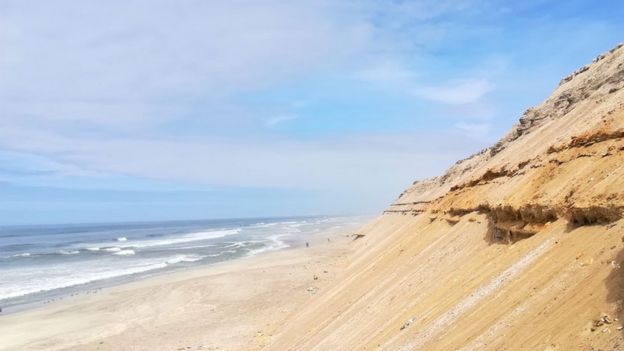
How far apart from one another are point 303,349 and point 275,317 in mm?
9184

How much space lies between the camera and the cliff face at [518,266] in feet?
23.7

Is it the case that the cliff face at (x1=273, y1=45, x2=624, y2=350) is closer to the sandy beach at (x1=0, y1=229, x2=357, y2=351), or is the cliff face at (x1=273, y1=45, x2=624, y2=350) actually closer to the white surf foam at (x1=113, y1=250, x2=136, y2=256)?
the sandy beach at (x1=0, y1=229, x2=357, y2=351)

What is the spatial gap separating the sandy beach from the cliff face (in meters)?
4.05

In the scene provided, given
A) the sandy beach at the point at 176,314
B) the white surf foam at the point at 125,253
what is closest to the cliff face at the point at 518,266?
the sandy beach at the point at 176,314

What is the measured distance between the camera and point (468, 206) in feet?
56.6

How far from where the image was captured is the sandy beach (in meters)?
21.8

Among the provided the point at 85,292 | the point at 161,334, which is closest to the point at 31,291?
the point at 85,292

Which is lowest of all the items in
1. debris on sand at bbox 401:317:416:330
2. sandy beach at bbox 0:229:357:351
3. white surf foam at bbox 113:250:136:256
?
sandy beach at bbox 0:229:357:351

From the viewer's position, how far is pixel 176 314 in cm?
2666

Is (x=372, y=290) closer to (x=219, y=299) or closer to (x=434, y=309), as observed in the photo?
(x=434, y=309)

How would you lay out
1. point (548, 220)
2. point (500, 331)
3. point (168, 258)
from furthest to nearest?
1. point (168, 258)
2. point (548, 220)
3. point (500, 331)

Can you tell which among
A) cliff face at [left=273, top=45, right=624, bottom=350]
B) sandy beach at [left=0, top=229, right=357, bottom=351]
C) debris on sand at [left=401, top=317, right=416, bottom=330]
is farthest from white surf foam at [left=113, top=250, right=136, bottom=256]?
debris on sand at [left=401, top=317, right=416, bottom=330]

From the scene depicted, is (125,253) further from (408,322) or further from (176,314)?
(408,322)

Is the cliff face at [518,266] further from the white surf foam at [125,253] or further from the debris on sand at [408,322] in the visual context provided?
the white surf foam at [125,253]
